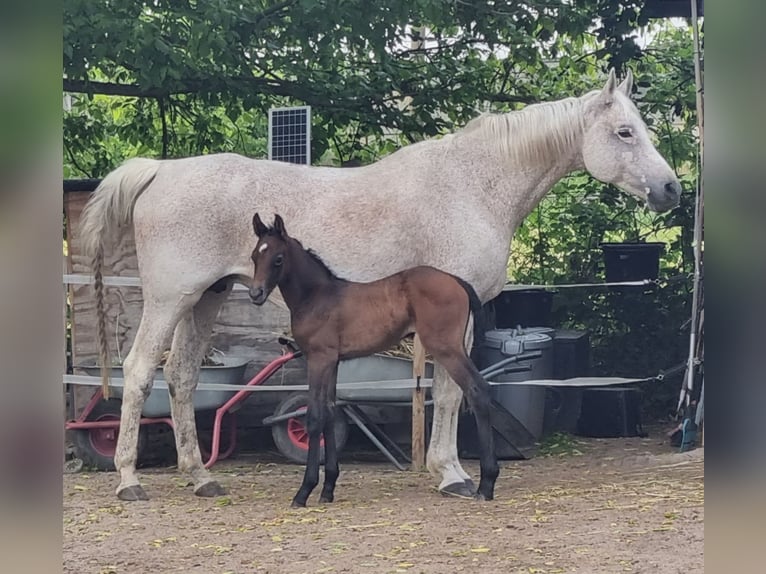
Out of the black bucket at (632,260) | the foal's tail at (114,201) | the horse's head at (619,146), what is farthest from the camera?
the black bucket at (632,260)

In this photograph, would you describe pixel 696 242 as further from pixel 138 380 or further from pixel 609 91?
pixel 138 380

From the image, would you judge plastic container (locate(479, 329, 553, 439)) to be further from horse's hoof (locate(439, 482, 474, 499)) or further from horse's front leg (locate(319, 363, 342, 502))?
horse's front leg (locate(319, 363, 342, 502))

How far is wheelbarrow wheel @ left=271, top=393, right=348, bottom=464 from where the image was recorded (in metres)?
6.03

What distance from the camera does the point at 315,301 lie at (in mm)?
4797

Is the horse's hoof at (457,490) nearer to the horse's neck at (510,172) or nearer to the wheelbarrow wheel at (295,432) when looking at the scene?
the wheelbarrow wheel at (295,432)

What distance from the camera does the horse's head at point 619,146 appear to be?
5066mm

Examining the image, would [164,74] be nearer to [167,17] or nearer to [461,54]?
[167,17]

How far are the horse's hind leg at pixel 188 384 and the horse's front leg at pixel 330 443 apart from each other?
0.72m

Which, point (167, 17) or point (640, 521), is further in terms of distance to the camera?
point (167, 17)

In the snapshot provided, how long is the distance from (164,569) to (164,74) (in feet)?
11.7

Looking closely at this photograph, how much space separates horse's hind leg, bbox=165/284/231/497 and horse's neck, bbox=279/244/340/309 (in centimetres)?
70

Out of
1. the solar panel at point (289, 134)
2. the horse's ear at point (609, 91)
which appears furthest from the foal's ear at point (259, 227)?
the horse's ear at point (609, 91)

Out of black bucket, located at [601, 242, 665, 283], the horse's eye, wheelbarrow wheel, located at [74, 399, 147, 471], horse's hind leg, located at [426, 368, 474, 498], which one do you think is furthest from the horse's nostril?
wheelbarrow wheel, located at [74, 399, 147, 471]
